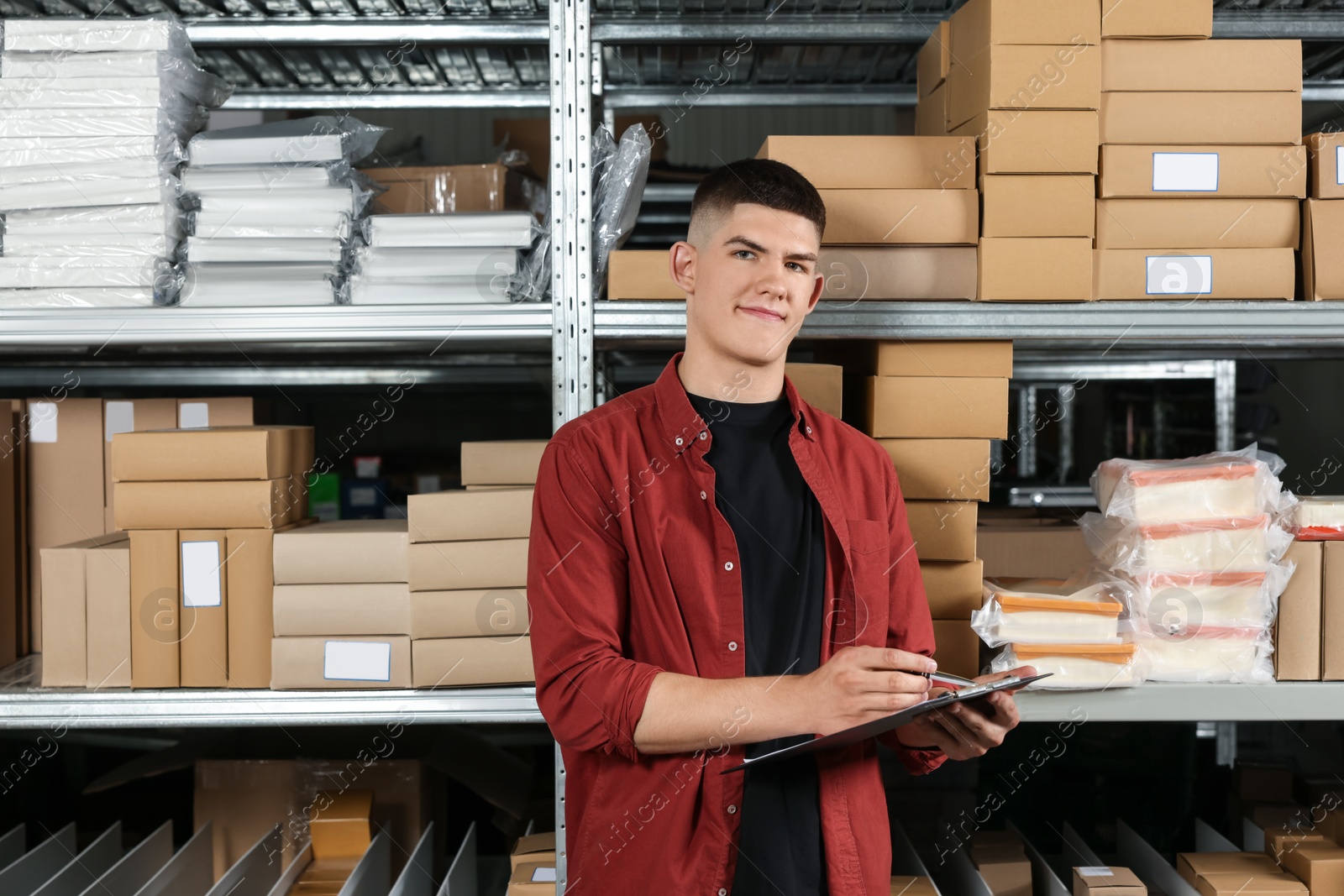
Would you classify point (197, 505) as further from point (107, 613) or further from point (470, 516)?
point (470, 516)

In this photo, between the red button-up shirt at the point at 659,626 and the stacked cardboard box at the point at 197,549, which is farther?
the stacked cardboard box at the point at 197,549

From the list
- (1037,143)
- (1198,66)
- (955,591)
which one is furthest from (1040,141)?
(955,591)

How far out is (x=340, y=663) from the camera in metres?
1.63

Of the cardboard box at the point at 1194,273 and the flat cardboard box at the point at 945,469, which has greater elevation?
the cardboard box at the point at 1194,273

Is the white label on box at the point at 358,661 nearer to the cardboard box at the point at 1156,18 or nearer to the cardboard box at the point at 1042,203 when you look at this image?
the cardboard box at the point at 1042,203

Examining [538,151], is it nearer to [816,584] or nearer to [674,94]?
[674,94]

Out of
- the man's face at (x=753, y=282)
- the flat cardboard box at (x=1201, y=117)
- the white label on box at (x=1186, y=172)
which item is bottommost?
the man's face at (x=753, y=282)

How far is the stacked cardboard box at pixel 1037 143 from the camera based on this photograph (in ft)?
5.11

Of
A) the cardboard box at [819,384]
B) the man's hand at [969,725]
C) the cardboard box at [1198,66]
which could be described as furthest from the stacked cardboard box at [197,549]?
the cardboard box at [1198,66]

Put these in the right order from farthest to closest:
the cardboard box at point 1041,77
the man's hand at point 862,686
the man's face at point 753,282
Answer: the cardboard box at point 1041,77 < the man's face at point 753,282 < the man's hand at point 862,686

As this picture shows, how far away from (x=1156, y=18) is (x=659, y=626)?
4.49 feet

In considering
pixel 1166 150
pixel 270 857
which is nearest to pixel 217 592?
pixel 270 857

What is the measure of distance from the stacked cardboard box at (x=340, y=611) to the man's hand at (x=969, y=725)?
0.91 metres

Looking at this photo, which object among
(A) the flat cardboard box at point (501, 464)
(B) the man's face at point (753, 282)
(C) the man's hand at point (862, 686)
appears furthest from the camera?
(A) the flat cardboard box at point (501, 464)
